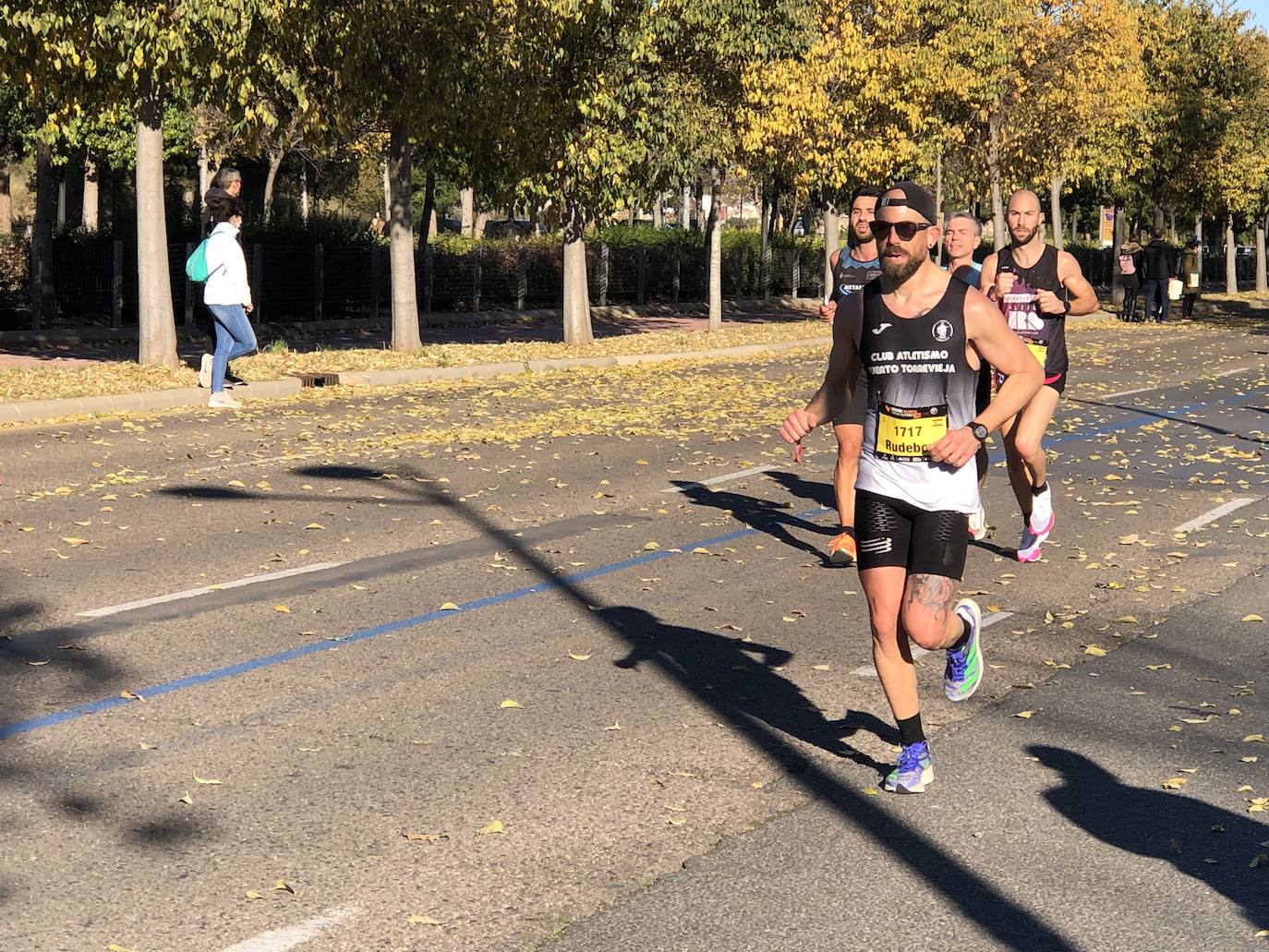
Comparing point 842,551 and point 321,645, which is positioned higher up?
point 842,551

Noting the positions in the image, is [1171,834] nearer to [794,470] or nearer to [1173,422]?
[794,470]

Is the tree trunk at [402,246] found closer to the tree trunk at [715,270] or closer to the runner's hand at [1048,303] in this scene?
the tree trunk at [715,270]

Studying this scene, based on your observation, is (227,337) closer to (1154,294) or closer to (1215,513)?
(1215,513)

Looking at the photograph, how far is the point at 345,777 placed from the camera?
5.66m

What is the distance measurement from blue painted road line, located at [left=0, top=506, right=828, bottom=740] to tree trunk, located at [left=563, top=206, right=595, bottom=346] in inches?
680

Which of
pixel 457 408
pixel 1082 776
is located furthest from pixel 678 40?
pixel 1082 776

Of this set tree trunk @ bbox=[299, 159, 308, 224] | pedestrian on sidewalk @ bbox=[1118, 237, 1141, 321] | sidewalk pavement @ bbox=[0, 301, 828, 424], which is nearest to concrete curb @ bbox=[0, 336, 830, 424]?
sidewalk pavement @ bbox=[0, 301, 828, 424]

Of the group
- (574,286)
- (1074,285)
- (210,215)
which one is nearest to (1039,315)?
(1074,285)

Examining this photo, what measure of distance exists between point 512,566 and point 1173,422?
10159mm

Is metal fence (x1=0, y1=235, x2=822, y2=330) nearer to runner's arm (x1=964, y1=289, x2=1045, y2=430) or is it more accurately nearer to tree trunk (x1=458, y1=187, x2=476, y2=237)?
tree trunk (x1=458, y1=187, x2=476, y2=237)

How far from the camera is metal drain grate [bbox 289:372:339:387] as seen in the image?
1981 cm

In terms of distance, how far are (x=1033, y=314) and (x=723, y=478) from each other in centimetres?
332

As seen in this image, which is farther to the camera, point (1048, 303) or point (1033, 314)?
point (1033, 314)

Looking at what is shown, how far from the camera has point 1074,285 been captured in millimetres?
10133
